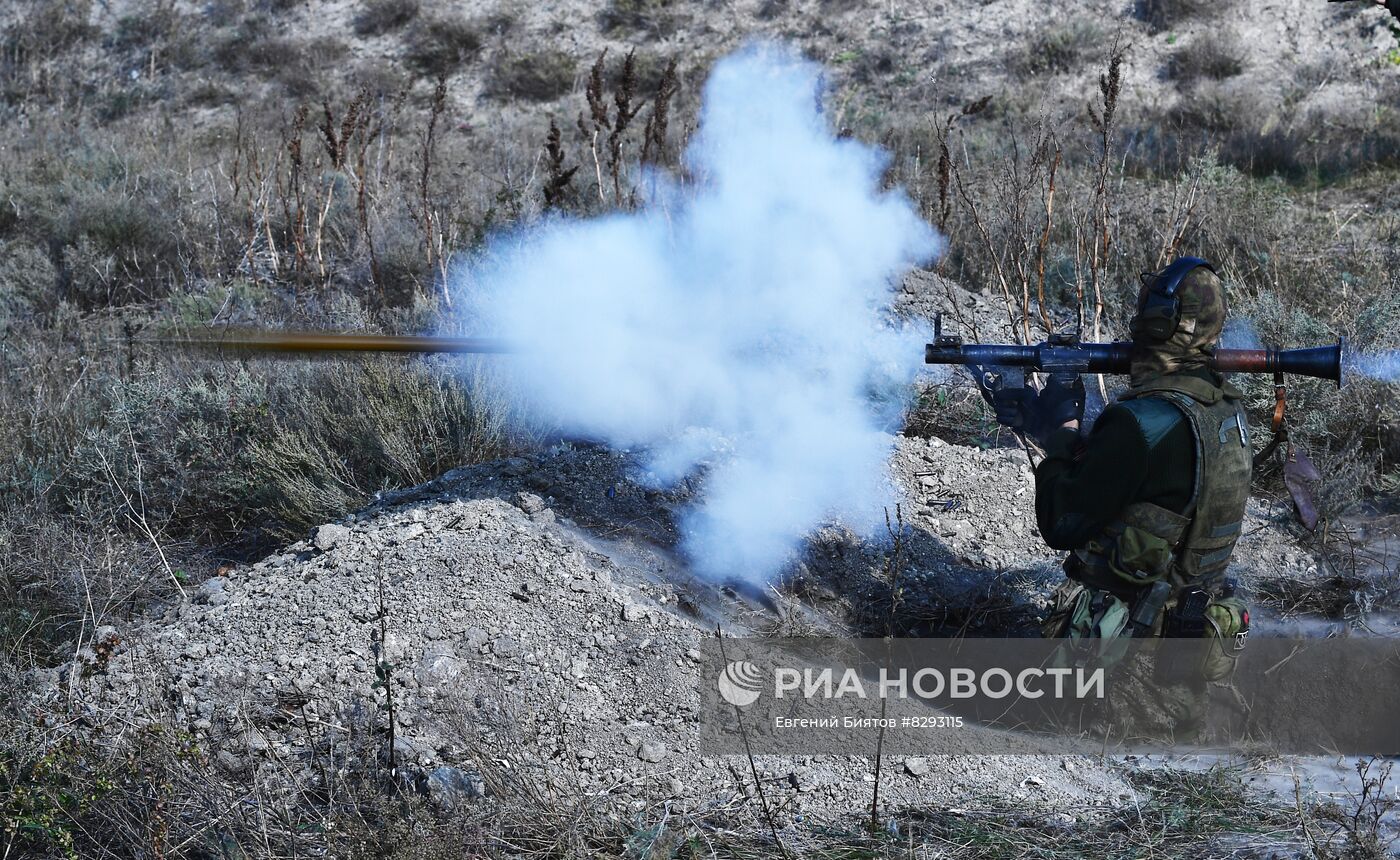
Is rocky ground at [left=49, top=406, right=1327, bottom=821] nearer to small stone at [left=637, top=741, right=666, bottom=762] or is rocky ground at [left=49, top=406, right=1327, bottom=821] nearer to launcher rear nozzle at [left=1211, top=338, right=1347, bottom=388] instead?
small stone at [left=637, top=741, right=666, bottom=762]

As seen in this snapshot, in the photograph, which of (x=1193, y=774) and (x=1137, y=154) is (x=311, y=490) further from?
(x=1137, y=154)

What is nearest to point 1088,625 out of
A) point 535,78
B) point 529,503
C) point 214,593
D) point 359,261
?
point 529,503

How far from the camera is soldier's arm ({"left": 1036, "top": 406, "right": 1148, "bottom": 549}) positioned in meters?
3.52

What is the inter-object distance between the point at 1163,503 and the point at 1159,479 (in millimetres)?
99

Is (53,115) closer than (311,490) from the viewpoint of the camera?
No

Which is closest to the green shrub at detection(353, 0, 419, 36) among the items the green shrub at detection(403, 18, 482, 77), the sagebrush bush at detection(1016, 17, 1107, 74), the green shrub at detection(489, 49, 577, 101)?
the green shrub at detection(403, 18, 482, 77)

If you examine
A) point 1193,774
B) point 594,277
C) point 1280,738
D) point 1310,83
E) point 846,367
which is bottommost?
point 1280,738

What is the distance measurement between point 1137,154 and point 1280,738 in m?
6.45

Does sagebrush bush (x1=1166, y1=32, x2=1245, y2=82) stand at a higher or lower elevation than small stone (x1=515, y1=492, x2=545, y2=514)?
higher

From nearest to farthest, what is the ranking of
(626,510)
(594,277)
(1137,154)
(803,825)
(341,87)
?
(803,825), (626,510), (594,277), (1137,154), (341,87)

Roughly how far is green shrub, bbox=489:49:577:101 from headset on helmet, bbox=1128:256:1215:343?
9.46 meters

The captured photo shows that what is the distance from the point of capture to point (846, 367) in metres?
5.83

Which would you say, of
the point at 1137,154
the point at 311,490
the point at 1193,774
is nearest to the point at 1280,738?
the point at 1193,774

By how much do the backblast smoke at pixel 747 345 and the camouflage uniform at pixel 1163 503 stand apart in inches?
53.3
